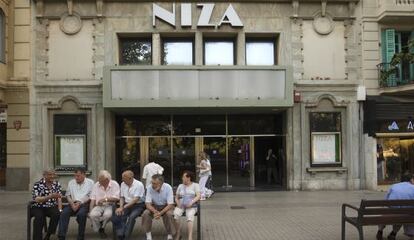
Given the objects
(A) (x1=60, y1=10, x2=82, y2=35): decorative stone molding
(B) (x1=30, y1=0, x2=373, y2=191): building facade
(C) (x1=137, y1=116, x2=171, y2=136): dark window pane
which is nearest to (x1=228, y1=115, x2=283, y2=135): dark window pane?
(B) (x1=30, y1=0, x2=373, y2=191): building facade

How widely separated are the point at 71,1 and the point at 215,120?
7.16 meters

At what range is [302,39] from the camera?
20.4 metres

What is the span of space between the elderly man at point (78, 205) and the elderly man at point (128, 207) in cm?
64

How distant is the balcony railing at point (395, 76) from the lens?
19.9m

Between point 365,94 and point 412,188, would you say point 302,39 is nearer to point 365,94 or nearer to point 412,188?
point 365,94

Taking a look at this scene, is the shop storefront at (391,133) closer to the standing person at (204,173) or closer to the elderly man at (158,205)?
the standing person at (204,173)

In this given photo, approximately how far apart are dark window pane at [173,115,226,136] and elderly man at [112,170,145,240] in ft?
34.5

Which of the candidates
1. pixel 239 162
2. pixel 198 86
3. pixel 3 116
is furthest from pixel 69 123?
pixel 239 162

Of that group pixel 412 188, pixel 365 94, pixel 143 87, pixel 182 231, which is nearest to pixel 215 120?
pixel 143 87

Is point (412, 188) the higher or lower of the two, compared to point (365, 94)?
lower

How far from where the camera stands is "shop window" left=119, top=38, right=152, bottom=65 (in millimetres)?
20861

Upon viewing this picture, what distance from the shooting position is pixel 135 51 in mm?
20938

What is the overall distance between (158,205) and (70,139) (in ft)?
35.3

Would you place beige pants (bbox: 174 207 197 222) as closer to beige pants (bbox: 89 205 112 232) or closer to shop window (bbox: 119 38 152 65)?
beige pants (bbox: 89 205 112 232)
